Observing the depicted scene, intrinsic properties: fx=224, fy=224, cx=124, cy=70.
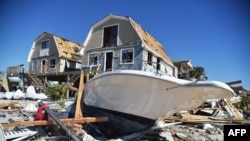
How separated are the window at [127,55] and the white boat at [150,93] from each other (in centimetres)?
825

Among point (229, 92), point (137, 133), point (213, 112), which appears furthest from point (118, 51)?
point (229, 92)

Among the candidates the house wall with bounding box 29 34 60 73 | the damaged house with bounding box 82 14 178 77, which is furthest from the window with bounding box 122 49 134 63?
Result: the house wall with bounding box 29 34 60 73

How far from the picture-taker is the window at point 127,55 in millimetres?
14019

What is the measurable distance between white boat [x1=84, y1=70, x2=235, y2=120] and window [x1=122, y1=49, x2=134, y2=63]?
825cm

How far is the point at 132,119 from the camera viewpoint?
17.4 feet

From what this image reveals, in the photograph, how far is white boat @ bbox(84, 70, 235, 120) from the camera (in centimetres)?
405

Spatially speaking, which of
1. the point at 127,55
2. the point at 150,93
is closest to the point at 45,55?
the point at 127,55

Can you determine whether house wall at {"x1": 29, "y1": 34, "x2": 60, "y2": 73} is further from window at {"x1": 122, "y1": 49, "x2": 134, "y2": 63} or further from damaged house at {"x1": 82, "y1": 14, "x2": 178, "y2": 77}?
window at {"x1": 122, "y1": 49, "x2": 134, "y2": 63}

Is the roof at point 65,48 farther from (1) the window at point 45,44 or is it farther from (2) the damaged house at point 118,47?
(2) the damaged house at point 118,47

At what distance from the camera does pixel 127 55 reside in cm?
1428

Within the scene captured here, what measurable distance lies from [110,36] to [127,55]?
7.50ft

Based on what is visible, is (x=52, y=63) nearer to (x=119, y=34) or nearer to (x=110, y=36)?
(x=110, y=36)

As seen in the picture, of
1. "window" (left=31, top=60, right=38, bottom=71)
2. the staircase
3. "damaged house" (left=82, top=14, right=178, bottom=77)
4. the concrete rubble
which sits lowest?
the concrete rubble

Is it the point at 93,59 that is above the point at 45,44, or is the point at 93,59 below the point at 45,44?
below
